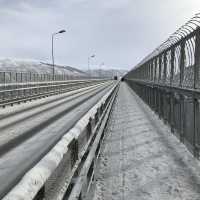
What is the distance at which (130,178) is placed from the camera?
317 inches

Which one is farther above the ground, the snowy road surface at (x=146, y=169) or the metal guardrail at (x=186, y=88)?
the metal guardrail at (x=186, y=88)

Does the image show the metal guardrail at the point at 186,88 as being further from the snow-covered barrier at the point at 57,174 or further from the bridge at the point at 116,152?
the snow-covered barrier at the point at 57,174

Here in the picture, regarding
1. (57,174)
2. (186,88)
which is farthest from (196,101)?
(57,174)

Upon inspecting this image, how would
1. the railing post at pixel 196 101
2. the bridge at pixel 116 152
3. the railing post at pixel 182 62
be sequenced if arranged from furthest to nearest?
the railing post at pixel 182 62 → the railing post at pixel 196 101 → the bridge at pixel 116 152

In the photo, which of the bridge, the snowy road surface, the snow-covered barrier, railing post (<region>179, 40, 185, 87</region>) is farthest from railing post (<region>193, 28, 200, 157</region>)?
the snow-covered barrier

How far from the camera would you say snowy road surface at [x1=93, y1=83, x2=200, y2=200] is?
7074 millimetres

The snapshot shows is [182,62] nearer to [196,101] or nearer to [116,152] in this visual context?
[196,101]

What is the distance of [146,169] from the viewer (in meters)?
8.79

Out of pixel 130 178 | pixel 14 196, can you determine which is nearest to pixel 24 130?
pixel 130 178

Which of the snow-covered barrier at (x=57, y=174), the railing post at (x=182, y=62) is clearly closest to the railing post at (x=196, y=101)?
the railing post at (x=182, y=62)

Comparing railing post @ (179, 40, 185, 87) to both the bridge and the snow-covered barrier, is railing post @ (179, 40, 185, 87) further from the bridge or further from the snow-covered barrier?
the snow-covered barrier

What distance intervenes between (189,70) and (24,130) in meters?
5.54

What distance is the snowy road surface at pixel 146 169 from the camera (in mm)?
7074

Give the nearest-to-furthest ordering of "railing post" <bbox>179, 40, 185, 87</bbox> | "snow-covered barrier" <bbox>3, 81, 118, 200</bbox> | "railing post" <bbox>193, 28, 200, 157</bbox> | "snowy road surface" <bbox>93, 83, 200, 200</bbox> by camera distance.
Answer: "snow-covered barrier" <bbox>3, 81, 118, 200</bbox>, "snowy road surface" <bbox>93, 83, 200, 200</bbox>, "railing post" <bbox>193, 28, 200, 157</bbox>, "railing post" <bbox>179, 40, 185, 87</bbox>
